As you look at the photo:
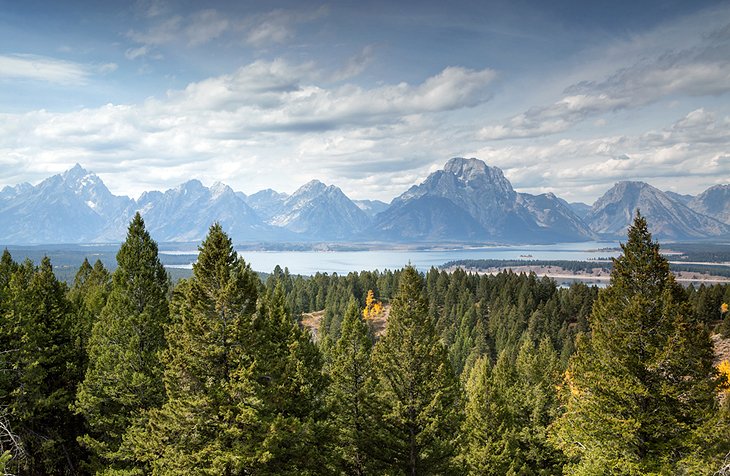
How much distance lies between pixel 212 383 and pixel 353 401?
1038 centimetres

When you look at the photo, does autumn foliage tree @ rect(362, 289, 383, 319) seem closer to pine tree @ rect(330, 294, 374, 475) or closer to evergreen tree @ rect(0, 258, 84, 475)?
evergreen tree @ rect(0, 258, 84, 475)

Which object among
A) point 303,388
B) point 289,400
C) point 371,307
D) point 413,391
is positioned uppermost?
point 303,388

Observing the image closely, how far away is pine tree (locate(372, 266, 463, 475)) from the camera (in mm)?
25234

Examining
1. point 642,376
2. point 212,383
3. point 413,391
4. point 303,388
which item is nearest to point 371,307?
point 413,391

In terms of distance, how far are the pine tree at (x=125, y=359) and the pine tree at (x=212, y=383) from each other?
11.2 ft

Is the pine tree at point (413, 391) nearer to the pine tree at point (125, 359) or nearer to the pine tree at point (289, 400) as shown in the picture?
the pine tree at point (289, 400)

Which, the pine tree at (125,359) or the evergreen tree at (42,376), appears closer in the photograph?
the pine tree at (125,359)

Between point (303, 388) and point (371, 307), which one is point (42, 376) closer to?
point (303, 388)

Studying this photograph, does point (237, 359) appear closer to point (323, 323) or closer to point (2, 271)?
point (2, 271)

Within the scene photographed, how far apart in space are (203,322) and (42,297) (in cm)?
1751

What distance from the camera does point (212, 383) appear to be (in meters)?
19.0

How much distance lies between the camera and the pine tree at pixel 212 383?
1798 centimetres

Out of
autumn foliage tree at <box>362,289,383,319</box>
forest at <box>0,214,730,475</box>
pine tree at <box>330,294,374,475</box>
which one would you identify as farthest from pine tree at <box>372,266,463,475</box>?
autumn foliage tree at <box>362,289,383,319</box>

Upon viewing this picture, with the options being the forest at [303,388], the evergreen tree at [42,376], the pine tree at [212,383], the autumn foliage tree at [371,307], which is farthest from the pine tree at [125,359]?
the autumn foliage tree at [371,307]
